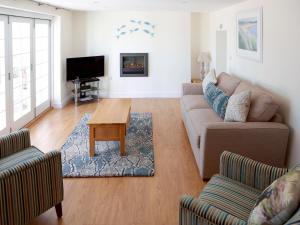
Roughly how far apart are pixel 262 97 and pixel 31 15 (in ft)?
14.0

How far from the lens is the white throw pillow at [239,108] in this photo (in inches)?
142

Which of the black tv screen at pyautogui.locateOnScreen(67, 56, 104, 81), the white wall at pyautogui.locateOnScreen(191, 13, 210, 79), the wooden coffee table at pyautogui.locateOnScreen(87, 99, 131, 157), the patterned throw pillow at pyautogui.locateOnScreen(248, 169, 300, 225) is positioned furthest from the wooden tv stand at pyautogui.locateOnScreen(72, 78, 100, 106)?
the patterned throw pillow at pyautogui.locateOnScreen(248, 169, 300, 225)

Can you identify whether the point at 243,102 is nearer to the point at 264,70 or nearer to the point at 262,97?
the point at 262,97

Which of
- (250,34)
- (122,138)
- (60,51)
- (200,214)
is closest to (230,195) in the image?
(200,214)

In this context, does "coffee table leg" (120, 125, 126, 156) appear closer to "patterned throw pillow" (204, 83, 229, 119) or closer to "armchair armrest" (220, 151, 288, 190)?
"patterned throw pillow" (204, 83, 229, 119)

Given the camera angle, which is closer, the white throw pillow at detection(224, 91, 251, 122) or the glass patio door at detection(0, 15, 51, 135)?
the white throw pillow at detection(224, 91, 251, 122)

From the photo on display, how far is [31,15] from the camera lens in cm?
575

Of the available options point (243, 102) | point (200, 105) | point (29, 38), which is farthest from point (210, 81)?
point (29, 38)

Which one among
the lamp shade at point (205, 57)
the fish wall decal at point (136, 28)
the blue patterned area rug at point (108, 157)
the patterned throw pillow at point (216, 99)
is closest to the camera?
the blue patterned area rug at point (108, 157)

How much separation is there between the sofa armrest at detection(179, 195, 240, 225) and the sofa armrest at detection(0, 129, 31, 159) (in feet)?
5.83

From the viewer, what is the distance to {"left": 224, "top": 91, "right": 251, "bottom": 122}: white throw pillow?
360 cm

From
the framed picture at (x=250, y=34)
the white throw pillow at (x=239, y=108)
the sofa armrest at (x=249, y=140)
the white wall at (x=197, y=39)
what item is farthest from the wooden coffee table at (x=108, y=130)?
the white wall at (x=197, y=39)

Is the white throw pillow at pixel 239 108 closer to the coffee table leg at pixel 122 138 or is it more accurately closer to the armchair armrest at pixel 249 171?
the armchair armrest at pixel 249 171

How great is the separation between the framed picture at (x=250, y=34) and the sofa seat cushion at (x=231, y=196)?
2598mm
